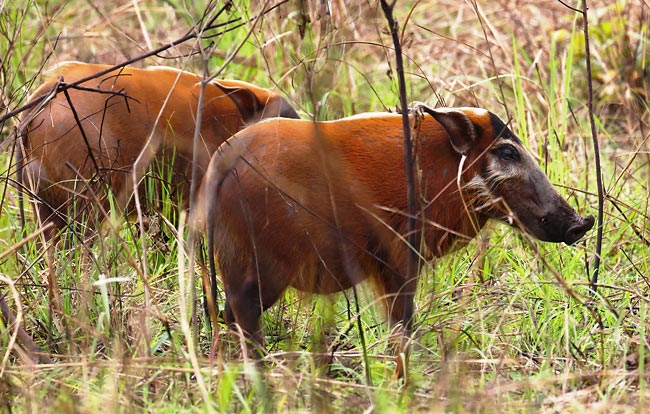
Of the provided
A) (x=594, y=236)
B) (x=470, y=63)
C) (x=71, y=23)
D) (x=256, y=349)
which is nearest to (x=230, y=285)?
(x=256, y=349)

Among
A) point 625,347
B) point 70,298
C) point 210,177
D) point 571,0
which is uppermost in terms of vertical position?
point 571,0

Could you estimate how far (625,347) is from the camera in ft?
10.1

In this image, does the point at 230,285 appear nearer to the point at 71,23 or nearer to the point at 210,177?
the point at 210,177

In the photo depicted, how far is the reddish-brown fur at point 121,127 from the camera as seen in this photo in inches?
160

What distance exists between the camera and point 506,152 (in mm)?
3420

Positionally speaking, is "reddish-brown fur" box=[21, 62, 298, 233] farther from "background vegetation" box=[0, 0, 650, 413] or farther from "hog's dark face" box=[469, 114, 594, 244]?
A: "hog's dark face" box=[469, 114, 594, 244]

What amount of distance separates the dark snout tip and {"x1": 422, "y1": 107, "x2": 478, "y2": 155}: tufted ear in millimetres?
474

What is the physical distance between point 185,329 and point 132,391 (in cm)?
27

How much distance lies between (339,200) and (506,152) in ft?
2.11

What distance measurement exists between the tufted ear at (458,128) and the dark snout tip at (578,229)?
474 millimetres

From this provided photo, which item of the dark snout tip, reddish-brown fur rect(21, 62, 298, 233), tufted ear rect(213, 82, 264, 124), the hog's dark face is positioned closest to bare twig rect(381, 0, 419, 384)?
the hog's dark face

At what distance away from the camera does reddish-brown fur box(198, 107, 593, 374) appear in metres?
3.12

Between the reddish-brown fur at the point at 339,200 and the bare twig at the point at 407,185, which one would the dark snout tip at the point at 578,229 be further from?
the bare twig at the point at 407,185

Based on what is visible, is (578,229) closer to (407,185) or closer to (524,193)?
(524,193)
